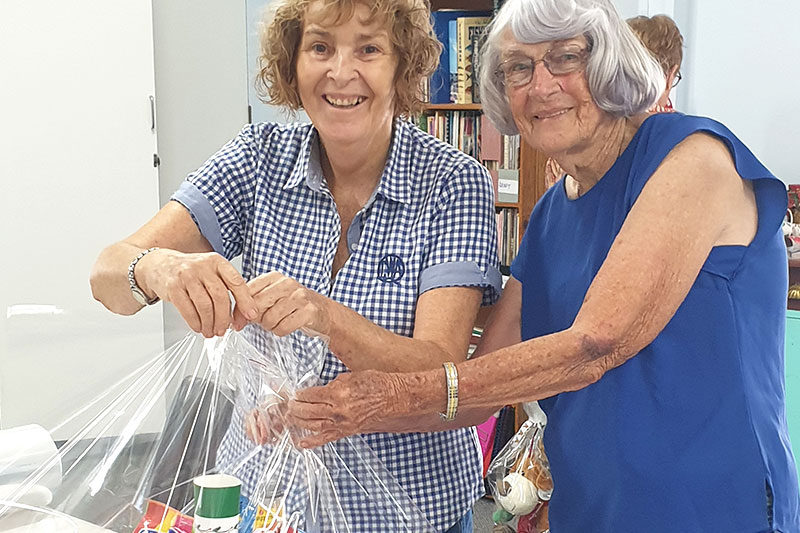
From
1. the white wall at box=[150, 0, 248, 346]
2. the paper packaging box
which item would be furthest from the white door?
the paper packaging box

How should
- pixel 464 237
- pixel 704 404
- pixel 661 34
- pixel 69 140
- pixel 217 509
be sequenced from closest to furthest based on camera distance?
pixel 217 509 → pixel 704 404 → pixel 464 237 → pixel 661 34 → pixel 69 140

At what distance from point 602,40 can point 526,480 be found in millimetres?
1174

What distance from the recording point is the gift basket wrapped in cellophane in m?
0.96

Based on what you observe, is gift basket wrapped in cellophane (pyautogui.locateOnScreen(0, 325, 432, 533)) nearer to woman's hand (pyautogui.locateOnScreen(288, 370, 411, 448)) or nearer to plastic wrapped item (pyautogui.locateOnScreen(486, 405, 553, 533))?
woman's hand (pyautogui.locateOnScreen(288, 370, 411, 448))

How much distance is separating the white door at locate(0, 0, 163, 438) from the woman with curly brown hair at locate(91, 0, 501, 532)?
218cm

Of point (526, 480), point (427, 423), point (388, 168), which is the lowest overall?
point (526, 480)

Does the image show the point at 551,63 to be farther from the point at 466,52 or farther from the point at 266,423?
the point at 466,52

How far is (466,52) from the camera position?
3.38 m

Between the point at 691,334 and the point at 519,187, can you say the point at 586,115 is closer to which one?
the point at 691,334

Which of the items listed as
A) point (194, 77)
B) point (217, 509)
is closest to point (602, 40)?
point (217, 509)

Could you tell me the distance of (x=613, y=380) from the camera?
120 centimetres

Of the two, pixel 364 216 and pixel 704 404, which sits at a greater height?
pixel 364 216

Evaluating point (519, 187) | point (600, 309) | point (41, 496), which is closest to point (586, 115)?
point (600, 309)

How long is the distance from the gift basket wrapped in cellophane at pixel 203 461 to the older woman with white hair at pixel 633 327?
0.06 m
